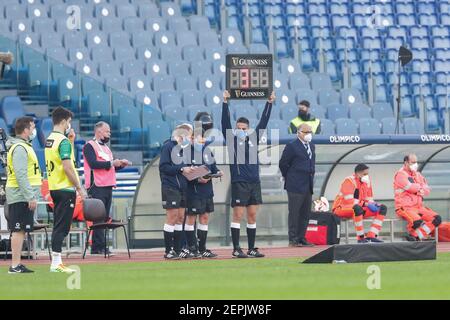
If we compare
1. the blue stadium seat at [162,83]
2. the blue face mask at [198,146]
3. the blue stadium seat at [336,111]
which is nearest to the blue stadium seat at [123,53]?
the blue stadium seat at [162,83]

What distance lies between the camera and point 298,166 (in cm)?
2458

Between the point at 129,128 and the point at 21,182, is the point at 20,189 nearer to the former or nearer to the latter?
the point at 21,182

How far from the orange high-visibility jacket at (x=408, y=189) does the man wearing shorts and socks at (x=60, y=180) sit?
9.50m

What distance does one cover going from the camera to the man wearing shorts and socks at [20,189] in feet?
58.4

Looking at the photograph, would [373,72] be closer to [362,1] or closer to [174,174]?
[362,1]

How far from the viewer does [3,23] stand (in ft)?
106

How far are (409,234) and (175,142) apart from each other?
679cm

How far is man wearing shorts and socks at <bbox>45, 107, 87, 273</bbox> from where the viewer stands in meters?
17.7

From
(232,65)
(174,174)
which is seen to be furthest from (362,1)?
(174,174)

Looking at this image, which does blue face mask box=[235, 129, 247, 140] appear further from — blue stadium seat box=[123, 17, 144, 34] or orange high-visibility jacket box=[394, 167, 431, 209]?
blue stadium seat box=[123, 17, 144, 34]

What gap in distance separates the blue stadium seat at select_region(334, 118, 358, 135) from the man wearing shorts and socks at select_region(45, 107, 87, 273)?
15503mm

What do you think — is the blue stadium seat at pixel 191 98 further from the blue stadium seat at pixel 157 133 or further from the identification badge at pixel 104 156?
the identification badge at pixel 104 156

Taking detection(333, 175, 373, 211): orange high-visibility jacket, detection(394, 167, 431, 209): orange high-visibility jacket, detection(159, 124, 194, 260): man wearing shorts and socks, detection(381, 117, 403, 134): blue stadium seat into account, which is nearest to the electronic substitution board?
detection(159, 124, 194, 260): man wearing shorts and socks

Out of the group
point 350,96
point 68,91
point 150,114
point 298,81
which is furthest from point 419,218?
point 350,96
